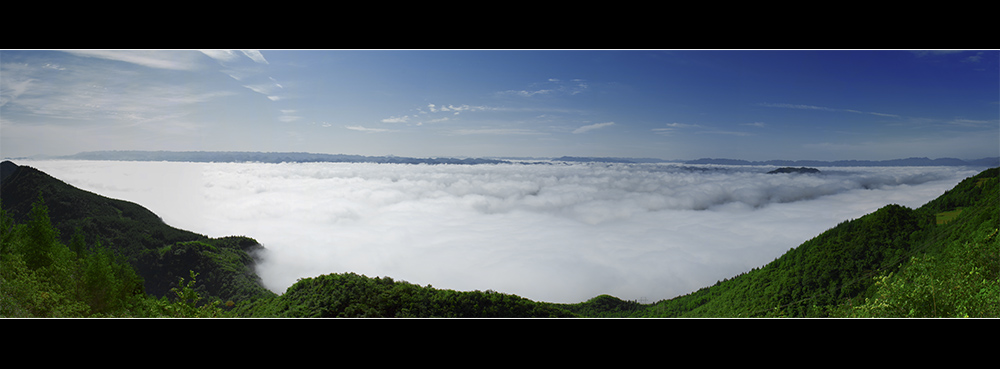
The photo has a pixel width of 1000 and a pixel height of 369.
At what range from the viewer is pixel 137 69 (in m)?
4.91

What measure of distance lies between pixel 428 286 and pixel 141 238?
14.7 feet

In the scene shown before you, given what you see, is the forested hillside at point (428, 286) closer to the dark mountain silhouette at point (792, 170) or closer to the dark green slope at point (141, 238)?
the dark green slope at point (141, 238)

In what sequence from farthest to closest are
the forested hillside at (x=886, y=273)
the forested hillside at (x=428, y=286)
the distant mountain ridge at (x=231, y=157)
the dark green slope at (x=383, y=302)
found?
1. the distant mountain ridge at (x=231, y=157)
2. the dark green slope at (x=383, y=302)
3. the forested hillside at (x=428, y=286)
4. the forested hillside at (x=886, y=273)

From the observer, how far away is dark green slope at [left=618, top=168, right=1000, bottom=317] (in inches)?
167

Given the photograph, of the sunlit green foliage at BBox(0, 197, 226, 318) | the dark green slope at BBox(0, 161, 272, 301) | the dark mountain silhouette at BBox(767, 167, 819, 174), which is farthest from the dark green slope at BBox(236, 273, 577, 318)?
the dark mountain silhouette at BBox(767, 167, 819, 174)

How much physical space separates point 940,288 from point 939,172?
6.81ft

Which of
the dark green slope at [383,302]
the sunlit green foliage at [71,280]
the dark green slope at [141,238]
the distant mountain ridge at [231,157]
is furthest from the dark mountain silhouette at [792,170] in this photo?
the sunlit green foliage at [71,280]

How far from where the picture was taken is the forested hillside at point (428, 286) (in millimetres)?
4371

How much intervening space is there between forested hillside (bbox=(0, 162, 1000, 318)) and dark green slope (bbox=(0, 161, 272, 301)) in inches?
0.7

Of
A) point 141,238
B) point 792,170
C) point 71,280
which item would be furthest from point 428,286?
point 792,170

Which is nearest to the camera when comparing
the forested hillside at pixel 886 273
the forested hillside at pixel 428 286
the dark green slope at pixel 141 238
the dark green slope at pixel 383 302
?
the forested hillside at pixel 886 273

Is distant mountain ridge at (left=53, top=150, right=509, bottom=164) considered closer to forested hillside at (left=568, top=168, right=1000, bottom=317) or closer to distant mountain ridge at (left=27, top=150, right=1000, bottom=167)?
Result: distant mountain ridge at (left=27, top=150, right=1000, bottom=167)

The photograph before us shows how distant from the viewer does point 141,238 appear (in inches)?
219

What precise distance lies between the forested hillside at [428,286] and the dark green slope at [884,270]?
0.01 meters
